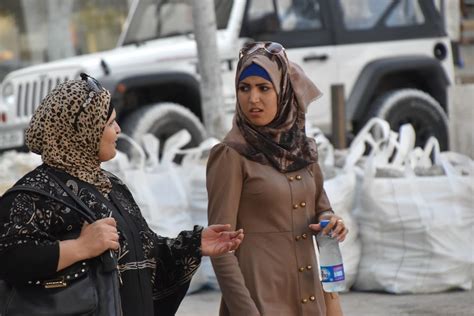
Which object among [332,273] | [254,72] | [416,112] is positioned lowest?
[416,112]

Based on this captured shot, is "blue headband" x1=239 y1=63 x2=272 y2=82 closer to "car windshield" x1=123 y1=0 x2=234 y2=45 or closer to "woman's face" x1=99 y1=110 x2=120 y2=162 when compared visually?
"woman's face" x1=99 y1=110 x2=120 y2=162

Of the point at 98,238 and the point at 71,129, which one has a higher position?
the point at 71,129

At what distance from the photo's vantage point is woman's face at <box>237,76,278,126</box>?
376cm

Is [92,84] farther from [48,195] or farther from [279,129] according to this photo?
[279,129]

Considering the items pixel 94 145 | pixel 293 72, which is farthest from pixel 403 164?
pixel 94 145

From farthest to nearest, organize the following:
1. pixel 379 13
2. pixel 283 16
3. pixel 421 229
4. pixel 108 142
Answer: pixel 379 13
pixel 283 16
pixel 421 229
pixel 108 142

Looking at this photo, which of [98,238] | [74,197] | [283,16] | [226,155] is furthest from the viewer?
[283,16]

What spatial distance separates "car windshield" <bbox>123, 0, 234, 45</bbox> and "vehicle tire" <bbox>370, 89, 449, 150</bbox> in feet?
5.81

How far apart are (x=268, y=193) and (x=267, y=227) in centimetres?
11

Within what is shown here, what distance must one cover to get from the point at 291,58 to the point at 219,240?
25.4 ft

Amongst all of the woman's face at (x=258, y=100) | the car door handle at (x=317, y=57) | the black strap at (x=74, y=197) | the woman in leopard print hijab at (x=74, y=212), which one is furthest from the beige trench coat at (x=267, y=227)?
the car door handle at (x=317, y=57)

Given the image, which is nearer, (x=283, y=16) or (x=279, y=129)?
(x=279, y=129)

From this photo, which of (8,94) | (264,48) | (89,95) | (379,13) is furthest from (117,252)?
(379,13)

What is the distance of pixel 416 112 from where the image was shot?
11.4 m
